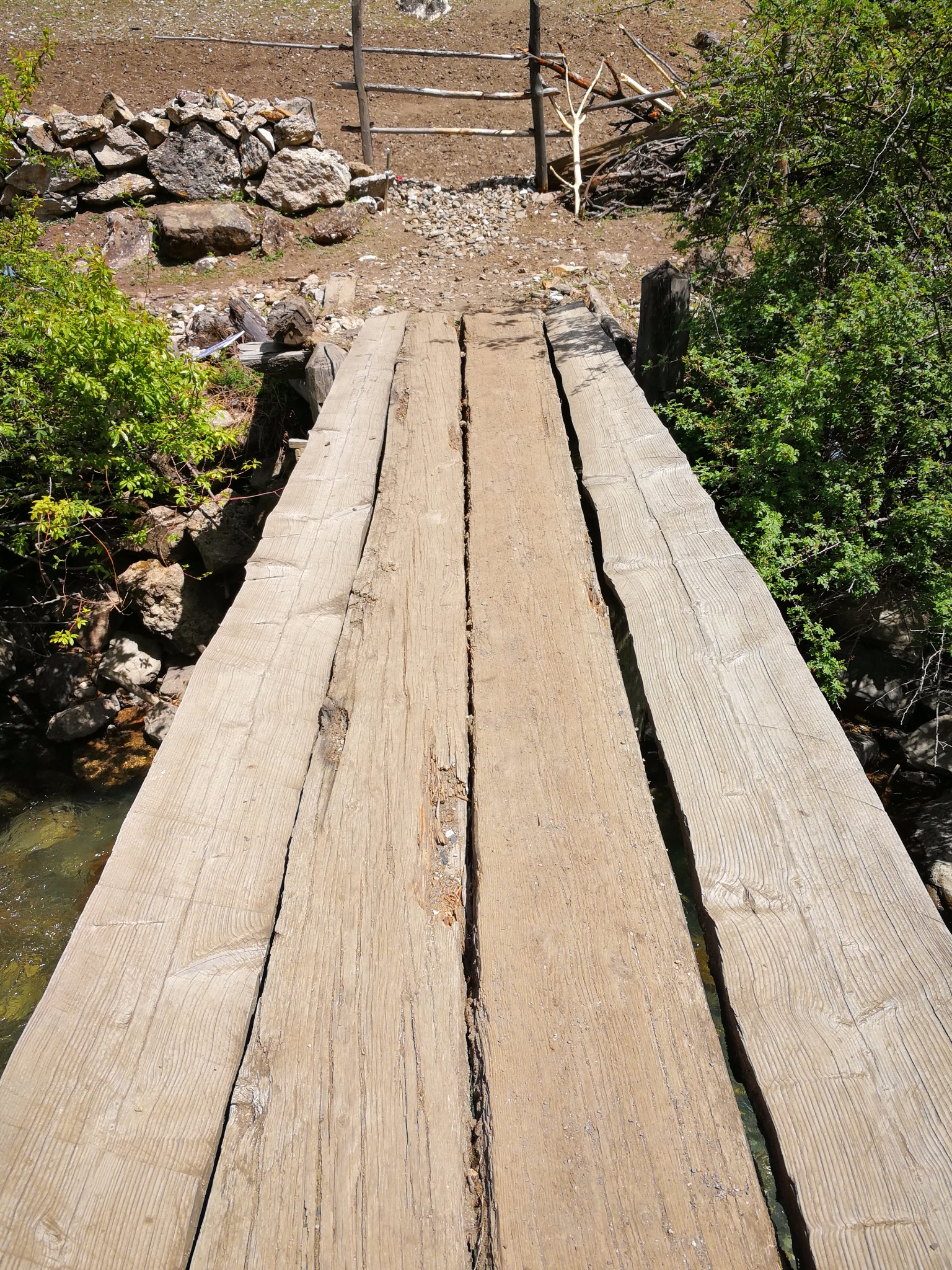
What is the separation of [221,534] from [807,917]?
4.99 meters

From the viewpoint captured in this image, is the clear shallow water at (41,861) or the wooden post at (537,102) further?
the wooden post at (537,102)

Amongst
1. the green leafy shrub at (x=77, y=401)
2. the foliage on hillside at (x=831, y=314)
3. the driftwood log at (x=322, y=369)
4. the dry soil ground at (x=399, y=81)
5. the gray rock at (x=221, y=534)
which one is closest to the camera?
the foliage on hillside at (x=831, y=314)

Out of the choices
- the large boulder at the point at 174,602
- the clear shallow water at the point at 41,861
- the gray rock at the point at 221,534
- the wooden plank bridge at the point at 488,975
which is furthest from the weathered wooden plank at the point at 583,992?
the large boulder at the point at 174,602

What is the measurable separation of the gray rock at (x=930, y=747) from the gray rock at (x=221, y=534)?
13.8 feet

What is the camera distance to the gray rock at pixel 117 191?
8.34m

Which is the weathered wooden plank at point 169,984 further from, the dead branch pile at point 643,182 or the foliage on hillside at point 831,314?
the dead branch pile at point 643,182

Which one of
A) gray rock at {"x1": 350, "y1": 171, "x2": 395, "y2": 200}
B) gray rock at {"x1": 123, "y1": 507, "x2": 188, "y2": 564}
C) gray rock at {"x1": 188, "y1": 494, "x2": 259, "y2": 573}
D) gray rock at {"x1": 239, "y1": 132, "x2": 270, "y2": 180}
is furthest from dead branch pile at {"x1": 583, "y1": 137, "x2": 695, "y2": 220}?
gray rock at {"x1": 123, "y1": 507, "x2": 188, "y2": 564}

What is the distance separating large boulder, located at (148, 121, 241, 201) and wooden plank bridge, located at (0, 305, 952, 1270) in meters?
8.08

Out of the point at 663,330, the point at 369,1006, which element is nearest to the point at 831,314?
the point at 663,330

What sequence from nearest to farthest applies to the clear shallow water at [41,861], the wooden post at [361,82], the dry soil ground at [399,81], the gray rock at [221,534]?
the clear shallow water at [41,861], the gray rock at [221,534], the dry soil ground at [399,81], the wooden post at [361,82]

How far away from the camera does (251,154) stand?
8.46 m

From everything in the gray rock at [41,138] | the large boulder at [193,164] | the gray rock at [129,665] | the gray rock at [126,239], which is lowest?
the gray rock at [129,665]

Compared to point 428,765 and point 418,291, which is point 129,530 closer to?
point 418,291

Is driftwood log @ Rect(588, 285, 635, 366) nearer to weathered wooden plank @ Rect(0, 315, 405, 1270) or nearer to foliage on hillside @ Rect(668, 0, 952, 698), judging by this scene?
foliage on hillside @ Rect(668, 0, 952, 698)
